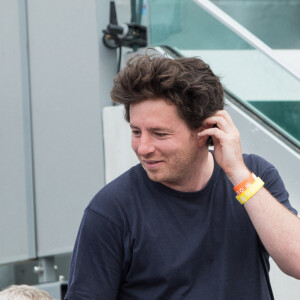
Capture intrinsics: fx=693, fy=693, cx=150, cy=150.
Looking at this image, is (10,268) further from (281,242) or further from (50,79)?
(281,242)

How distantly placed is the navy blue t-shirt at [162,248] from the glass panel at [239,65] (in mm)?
1522

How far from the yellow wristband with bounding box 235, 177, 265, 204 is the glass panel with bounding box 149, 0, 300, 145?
4.91 feet

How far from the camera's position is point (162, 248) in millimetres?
2281

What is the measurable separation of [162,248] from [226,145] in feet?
1.37

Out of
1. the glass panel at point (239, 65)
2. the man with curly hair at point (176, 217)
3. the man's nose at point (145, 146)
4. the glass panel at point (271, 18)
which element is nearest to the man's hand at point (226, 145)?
the man with curly hair at point (176, 217)

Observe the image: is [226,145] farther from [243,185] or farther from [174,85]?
[174,85]

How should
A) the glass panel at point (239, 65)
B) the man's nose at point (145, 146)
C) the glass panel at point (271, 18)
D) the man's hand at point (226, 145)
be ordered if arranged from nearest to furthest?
the man's nose at point (145, 146), the man's hand at point (226, 145), the glass panel at point (239, 65), the glass panel at point (271, 18)

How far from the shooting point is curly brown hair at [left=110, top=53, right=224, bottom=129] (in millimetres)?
2273

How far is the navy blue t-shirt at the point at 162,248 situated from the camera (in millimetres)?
2266

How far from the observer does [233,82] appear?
4102 millimetres

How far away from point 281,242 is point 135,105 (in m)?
0.66

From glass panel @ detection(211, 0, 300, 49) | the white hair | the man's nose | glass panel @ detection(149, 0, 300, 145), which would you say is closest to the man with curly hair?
the man's nose

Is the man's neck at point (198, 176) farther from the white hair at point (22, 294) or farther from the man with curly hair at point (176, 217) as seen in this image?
the white hair at point (22, 294)

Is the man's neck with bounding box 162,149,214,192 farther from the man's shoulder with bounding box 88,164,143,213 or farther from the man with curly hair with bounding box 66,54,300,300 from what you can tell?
the man's shoulder with bounding box 88,164,143,213
